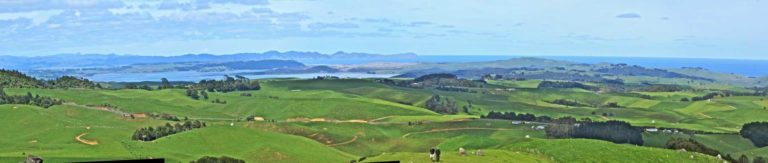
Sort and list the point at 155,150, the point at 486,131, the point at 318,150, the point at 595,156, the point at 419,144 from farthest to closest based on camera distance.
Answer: the point at 486,131 < the point at 419,144 < the point at 318,150 < the point at 155,150 < the point at 595,156

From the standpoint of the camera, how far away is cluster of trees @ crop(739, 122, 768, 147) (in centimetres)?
17312

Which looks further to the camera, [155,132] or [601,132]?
[601,132]

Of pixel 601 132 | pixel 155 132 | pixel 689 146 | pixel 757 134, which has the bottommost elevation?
pixel 757 134

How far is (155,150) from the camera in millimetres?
112750

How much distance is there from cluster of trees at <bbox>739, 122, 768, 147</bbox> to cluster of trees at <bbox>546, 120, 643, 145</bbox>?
954 inches

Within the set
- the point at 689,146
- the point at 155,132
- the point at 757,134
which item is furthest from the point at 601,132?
the point at 155,132

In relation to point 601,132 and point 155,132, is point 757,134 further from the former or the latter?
point 155,132

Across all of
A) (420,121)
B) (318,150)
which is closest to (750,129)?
(420,121)

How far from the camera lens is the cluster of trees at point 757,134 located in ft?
568

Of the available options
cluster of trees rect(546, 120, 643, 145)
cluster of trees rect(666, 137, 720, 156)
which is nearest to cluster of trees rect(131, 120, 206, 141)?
cluster of trees rect(546, 120, 643, 145)

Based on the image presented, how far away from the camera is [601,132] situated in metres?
174

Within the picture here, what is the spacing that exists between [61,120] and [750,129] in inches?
6000

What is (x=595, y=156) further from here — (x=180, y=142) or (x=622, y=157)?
(x=180, y=142)

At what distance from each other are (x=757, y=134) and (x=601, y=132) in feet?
121
